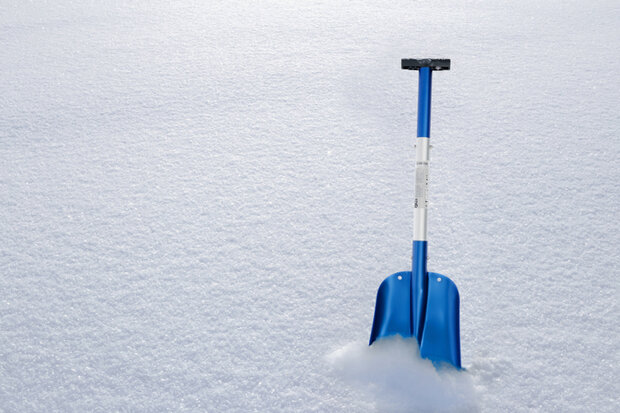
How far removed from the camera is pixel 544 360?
140cm

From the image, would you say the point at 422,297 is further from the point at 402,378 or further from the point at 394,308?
the point at 402,378

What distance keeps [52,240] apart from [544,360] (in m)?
1.57

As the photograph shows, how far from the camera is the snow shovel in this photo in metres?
1.37

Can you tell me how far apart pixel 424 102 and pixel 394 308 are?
0.52 metres

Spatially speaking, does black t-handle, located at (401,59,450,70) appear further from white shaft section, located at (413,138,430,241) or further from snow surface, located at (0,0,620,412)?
snow surface, located at (0,0,620,412)

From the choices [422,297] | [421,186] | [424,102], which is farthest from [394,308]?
[424,102]

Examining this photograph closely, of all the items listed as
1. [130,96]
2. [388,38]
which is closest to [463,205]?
[130,96]

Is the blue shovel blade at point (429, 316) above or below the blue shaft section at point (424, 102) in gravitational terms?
below

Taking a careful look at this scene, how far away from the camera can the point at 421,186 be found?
1415 millimetres

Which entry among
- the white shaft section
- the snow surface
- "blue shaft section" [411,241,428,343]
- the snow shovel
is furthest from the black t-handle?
the snow surface

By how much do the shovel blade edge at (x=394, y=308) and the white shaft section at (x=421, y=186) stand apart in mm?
113

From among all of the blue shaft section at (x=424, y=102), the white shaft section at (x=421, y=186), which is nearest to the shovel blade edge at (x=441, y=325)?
the white shaft section at (x=421, y=186)

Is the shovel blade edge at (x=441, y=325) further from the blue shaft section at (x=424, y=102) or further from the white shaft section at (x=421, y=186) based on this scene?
the blue shaft section at (x=424, y=102)

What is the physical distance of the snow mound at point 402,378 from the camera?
128cm
